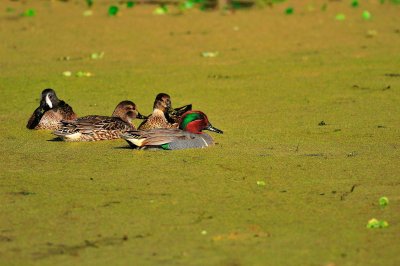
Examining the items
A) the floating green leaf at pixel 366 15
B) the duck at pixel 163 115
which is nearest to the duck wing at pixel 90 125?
the duck at pixel 163 115

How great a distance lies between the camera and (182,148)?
22.4 feet

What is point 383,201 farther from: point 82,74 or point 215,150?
point 82,74

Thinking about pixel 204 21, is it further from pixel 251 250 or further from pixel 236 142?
pixel 251 250

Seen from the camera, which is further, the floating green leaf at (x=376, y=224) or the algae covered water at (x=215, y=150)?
the floating green leaf at (x=376, y=224)

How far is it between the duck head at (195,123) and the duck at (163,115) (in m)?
0.55

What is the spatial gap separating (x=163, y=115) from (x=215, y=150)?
1.08 meters

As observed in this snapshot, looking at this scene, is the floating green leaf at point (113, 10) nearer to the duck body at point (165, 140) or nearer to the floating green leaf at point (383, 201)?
the duck body at point (165, 140)

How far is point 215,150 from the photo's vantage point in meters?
6.78

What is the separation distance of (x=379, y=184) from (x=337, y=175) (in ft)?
0.96

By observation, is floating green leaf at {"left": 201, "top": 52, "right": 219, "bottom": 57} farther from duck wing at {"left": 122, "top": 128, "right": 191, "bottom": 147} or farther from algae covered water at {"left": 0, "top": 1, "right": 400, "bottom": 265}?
duck wing at {"left": 122, "top": 128, "right": 191, "bottom": 147}

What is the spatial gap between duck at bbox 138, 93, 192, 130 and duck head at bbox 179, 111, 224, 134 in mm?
545

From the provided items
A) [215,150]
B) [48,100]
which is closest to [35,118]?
[48,100]

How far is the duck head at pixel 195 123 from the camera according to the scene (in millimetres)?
7109

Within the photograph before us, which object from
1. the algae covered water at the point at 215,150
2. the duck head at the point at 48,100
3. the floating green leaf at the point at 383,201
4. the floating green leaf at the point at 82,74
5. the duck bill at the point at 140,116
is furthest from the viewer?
the floating green leaf at the point at 82,74
